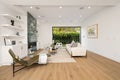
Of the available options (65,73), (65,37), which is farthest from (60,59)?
(65,37)

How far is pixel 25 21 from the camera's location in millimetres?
6887

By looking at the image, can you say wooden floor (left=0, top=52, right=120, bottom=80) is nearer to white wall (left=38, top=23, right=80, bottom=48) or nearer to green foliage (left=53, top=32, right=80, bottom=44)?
white wall (left=38, top=23, right=80, bottom=48)

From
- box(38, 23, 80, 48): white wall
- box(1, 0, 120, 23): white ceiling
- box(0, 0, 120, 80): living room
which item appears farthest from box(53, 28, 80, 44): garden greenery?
box(1, 0, 120, 23): white ceiling

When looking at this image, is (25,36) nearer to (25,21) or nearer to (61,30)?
(25,21)

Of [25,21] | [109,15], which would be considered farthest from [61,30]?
[109,15]

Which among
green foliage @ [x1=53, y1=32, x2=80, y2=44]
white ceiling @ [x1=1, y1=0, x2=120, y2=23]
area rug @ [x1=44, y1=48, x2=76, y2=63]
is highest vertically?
white ceiling @ [x1=1, y1=0, x2=120, y2=23]

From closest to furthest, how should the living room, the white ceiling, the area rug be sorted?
the living room < the white ceiling < the area rug

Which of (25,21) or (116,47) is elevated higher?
(25,21)

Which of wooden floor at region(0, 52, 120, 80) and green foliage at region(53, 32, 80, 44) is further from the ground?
green foliage at region(53, 32, 80, 44)

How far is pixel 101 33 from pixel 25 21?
195 inches

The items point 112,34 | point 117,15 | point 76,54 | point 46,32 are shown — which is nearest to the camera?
point 117,15

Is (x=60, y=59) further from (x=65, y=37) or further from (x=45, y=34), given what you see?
(x=65, y=37)

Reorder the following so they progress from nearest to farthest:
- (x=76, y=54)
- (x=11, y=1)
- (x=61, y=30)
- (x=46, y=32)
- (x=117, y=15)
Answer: (x=11, y=1), (x=117, y=15), (x=76, y=54), (x=46, y=32), (x=61, y=30)

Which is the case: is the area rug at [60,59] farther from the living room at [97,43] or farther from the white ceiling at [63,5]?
the white ceiling at [63,5]
